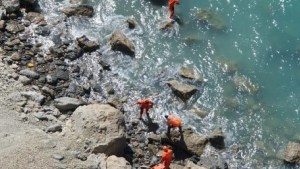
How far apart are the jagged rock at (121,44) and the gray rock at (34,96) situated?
5.08m

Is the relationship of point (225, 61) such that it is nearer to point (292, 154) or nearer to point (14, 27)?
point (292, 154)

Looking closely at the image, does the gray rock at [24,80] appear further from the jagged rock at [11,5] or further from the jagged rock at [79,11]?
the jagged rock at [79,11]

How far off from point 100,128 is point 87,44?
6.25 metres

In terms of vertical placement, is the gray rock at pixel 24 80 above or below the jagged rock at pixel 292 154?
below

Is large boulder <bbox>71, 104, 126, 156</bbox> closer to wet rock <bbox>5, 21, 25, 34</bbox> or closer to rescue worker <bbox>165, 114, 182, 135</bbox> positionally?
rescue worker <bbox>165, 114, 182, 135</bbox>

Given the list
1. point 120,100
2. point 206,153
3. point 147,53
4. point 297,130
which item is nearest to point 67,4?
point 147,53

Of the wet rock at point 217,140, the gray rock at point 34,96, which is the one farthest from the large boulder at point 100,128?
the wet rock at point 217,140

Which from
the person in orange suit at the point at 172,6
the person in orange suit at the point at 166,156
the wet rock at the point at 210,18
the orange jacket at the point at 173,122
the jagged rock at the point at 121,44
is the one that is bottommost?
the person in orange suit at the point at 166,156

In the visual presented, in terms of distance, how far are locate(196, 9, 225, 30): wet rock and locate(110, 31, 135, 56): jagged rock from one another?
4.68 metres

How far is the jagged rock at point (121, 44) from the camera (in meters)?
24.4

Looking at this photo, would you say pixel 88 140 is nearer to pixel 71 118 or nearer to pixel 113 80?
pixel 71 118

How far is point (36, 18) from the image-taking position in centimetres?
2488

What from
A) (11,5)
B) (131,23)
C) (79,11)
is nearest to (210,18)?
(131,23)

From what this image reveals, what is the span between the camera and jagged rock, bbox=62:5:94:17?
25719 mm
